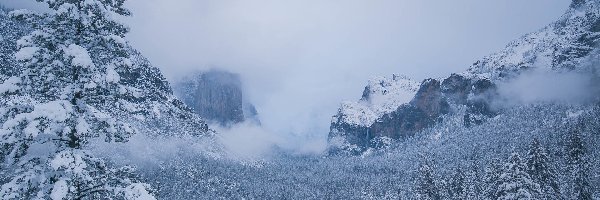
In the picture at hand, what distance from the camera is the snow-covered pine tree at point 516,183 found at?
120 feet

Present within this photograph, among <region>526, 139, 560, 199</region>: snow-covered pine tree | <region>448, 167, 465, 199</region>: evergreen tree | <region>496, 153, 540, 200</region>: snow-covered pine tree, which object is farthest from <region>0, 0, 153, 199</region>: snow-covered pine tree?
<region>448, 167, 465, 199</region>: evergreen tree

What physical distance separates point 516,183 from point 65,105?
112 feet

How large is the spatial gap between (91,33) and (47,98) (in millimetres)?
1845

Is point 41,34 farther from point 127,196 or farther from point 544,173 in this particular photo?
point 544,173

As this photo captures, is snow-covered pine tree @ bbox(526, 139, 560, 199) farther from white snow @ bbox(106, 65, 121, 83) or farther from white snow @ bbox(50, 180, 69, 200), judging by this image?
white snow @ bbox(50, 180, 69, 200)

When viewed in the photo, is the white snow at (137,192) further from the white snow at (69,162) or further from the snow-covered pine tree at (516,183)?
the snow-covered pine tree at (516,183)

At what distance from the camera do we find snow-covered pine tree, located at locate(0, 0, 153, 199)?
1062cm

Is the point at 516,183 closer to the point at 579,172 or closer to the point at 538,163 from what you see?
the point at 538,163

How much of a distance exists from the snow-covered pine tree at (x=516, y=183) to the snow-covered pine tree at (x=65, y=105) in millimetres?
32284

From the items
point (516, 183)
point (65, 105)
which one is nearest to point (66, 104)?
point (65, 105)

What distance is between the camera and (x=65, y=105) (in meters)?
11.0

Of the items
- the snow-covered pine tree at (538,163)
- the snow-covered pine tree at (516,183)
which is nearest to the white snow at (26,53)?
the snow-covered pine tree at (516,183)

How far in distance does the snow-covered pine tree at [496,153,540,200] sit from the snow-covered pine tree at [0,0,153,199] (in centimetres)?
3228

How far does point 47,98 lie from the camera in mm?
11547
